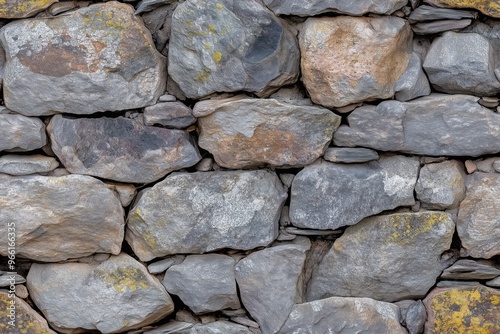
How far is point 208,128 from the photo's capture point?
8.19 ft

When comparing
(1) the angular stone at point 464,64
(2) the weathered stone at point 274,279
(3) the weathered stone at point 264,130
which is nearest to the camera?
(1) the angular stone at point 464,64

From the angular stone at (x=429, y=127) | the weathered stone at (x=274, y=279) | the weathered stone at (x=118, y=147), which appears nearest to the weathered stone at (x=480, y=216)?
the angular stone at (x=429, y=127)

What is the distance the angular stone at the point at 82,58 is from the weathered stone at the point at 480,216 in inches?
48.0

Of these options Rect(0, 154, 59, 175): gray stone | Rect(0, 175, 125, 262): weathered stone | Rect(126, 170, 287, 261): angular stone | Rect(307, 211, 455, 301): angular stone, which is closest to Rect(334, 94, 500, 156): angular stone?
Rect(307, 211, 455, 301): angular stone

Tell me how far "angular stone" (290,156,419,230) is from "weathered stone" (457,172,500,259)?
19 centimetres

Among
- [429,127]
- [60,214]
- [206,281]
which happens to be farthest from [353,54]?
[60,214]

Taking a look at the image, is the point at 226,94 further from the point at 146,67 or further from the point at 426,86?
the point at 426,86

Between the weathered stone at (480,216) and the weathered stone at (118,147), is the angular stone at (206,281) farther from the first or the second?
the weathered stone at (480,216)

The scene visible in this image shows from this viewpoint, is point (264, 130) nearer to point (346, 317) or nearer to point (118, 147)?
point (118, 147)

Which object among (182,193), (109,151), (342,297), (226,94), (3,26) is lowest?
(342,297)

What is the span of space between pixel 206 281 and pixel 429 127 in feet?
3.23

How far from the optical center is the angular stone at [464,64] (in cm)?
233

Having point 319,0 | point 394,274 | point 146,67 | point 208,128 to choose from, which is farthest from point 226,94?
point 394,274

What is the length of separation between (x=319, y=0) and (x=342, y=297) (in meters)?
1.07
